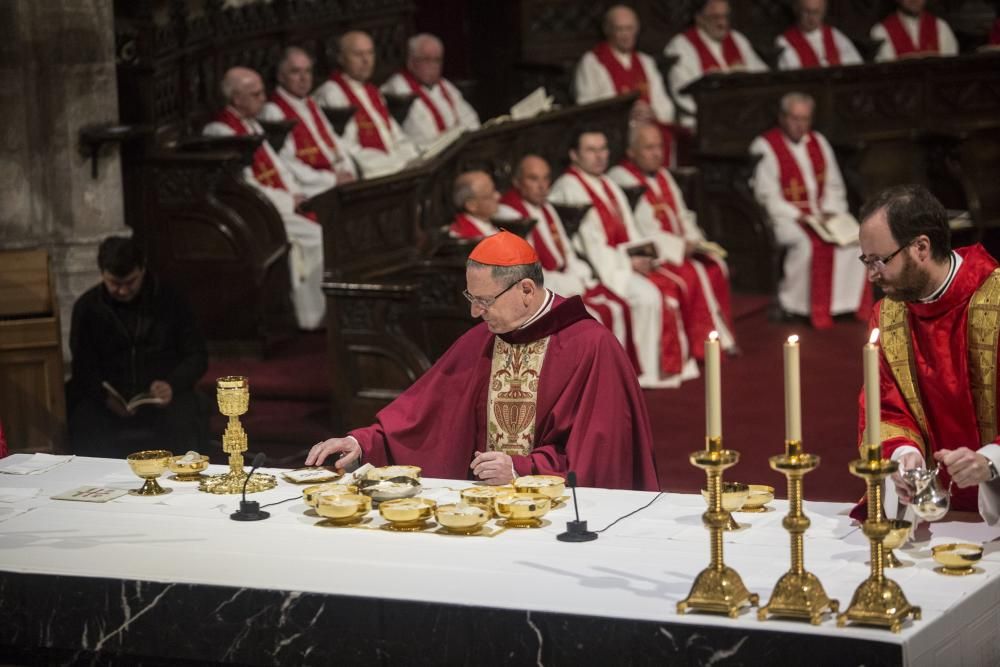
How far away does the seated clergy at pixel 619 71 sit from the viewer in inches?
495

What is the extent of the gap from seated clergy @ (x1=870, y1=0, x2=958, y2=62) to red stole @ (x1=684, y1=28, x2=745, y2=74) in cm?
116

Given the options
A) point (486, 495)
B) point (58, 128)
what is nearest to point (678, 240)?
point (58, 128)

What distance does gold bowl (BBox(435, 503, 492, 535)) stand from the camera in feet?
13.9

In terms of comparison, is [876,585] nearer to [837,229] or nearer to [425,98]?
[837,229]

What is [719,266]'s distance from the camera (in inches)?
410

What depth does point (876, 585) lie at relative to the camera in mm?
3434

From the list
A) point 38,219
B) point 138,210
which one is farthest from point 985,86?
point 38,219

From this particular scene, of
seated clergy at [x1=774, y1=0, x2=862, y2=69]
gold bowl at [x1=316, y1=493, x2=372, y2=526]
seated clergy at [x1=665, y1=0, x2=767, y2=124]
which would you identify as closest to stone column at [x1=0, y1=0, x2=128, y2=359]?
gold bowl at [x1=316, y1=493, x2=372, y2=526]

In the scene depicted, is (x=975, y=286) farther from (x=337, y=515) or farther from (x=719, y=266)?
(x=719, y=266)

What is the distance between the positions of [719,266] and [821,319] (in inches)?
31.6

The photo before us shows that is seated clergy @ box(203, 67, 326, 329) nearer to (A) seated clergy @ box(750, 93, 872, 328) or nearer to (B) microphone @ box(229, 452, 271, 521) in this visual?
(A) seated clergy @ box(750, 93, 872, 328)

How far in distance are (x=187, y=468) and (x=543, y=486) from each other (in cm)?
112

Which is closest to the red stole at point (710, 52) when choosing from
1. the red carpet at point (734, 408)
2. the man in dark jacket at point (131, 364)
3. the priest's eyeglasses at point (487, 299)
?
the red carpet at point (734, 408)

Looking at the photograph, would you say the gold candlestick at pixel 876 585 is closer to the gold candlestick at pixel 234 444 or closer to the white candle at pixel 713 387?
the white candle at pixel 713 387
